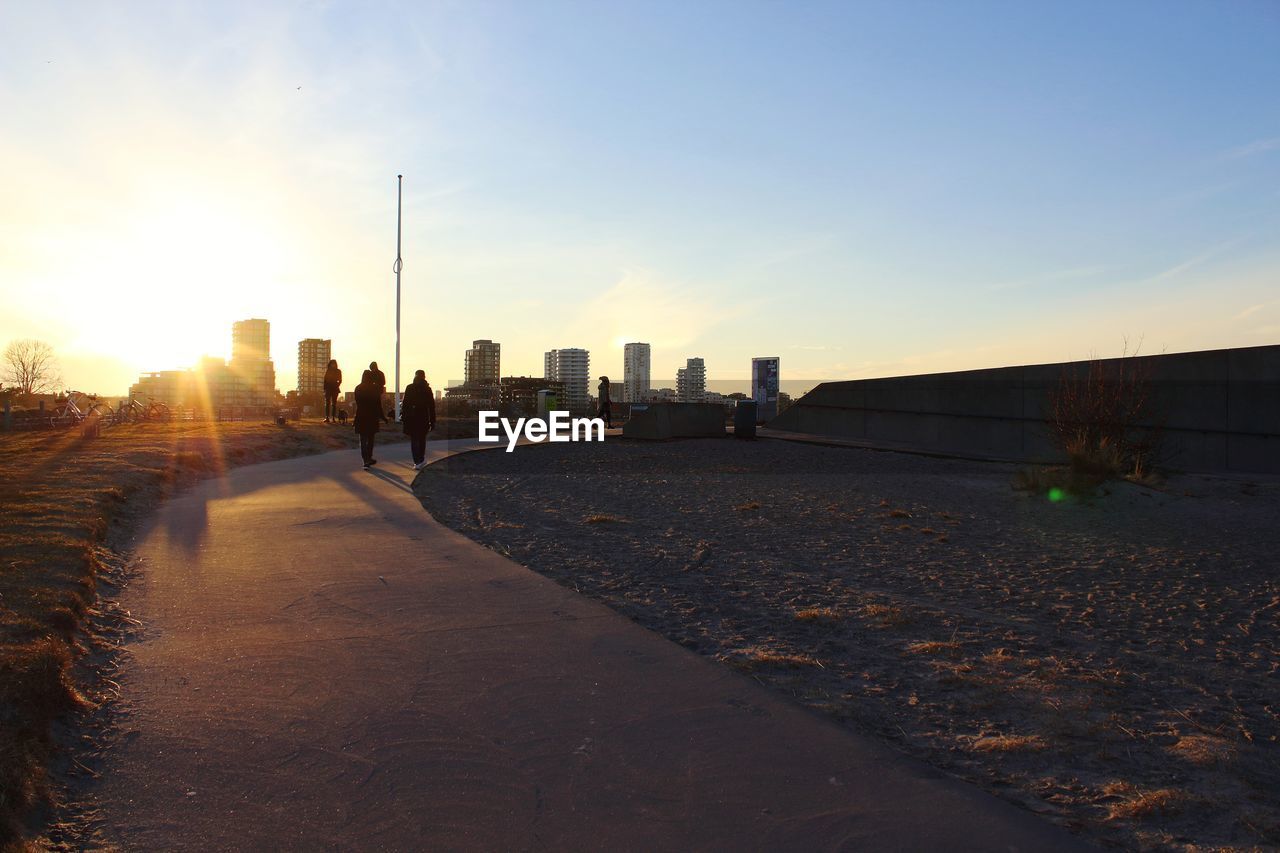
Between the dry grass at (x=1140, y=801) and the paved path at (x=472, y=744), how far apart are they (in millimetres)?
380

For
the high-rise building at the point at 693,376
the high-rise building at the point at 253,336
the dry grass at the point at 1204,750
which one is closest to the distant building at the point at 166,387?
the dry grass at the point at 1204,750

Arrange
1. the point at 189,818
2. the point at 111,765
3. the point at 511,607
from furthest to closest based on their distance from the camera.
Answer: the point at 511,607 < the point at 111,765 < the point at 189,818

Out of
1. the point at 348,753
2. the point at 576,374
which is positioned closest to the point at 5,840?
the point at 348,753

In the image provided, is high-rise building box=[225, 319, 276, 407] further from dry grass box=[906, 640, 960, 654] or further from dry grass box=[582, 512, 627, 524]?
dry grass box=[906, 640, 960, 654]

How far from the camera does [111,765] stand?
3.47 m

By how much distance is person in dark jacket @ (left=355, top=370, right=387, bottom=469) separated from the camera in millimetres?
15750

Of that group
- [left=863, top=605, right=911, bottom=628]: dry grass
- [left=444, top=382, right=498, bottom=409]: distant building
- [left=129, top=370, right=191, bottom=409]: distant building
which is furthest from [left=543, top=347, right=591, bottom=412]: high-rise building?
[left=863, top=605, right=911, bottom=628]: dry grass

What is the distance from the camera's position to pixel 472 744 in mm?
3721

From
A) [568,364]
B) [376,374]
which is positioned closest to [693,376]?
[568,364]

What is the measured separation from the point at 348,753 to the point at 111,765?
94 centimetres

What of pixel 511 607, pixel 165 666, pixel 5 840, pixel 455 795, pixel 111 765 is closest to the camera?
pixel 5 840

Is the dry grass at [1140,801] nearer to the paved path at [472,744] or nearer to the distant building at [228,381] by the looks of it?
the paved path at [472,744]

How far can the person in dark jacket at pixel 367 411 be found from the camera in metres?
15.8

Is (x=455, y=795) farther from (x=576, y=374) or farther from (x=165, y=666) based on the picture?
(x=576, y=374)
